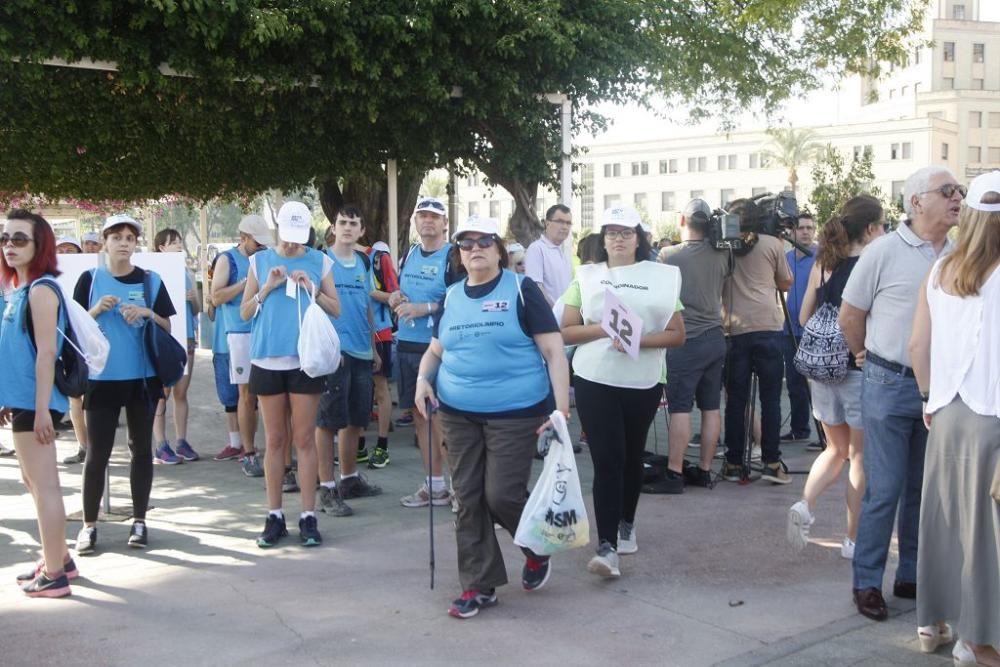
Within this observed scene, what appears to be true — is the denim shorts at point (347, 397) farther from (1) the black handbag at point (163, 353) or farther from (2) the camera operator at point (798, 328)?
(2) the camera operator at point (798, 328)

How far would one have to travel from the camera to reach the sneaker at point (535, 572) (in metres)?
5.00

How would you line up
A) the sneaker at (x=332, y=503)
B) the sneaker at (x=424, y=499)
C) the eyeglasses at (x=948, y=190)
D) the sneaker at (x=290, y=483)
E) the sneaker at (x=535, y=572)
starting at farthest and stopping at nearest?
the sneaker at (x=290, y=483), the sneaker at (x=424, y=499), the sneaker at (x=332, y=503), the sneaker at (x=535, y=572), the eyeglasses at (x=948, y=190)

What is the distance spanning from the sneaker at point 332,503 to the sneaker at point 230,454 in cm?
224

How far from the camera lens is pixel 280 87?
916cm

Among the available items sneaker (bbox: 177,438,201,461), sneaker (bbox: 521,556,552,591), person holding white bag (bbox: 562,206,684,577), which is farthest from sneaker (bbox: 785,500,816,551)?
sneaker (bbox: 177,438,201,461)

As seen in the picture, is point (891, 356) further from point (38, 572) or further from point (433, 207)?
point (38, 572)

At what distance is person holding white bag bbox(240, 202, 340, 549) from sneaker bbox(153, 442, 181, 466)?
2906 mm

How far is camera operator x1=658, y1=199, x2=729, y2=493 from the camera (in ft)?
23.5

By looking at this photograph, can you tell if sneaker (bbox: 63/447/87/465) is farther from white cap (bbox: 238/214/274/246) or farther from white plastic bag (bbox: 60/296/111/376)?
white plastic bag (bbox: 60/296/111/376)

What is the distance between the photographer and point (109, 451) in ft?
19.3

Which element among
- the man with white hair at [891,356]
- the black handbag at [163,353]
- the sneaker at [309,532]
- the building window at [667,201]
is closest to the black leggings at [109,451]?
the black handbag at [163,353]

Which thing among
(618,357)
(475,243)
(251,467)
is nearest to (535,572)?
(618,357)

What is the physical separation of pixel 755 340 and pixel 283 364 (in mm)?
3601

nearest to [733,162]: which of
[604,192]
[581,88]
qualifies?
[604,192]
